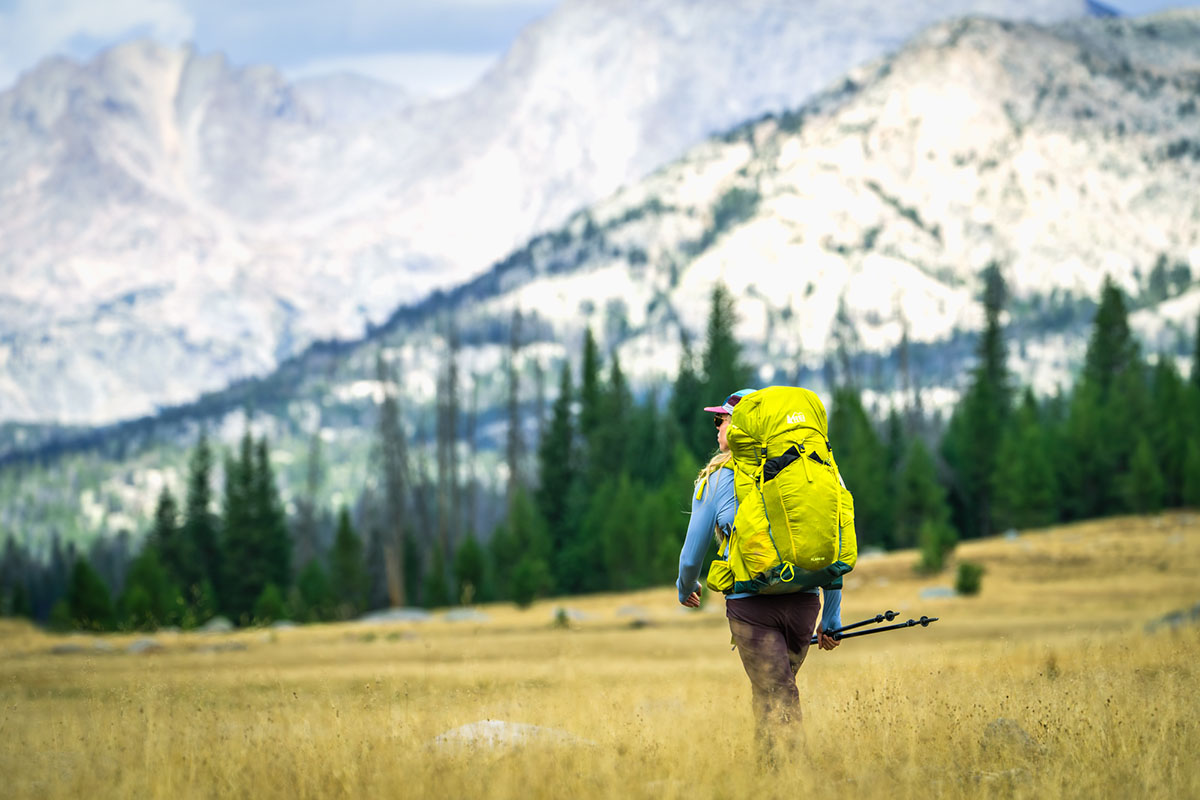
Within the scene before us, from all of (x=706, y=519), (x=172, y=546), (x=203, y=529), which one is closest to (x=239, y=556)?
(x=203, y=529)

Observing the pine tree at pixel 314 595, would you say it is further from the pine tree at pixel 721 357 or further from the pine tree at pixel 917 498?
the pine tree at pixel 917 498

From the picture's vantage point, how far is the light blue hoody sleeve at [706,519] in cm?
751

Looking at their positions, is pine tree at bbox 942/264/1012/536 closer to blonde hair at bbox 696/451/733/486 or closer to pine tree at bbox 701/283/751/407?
pine tree at bbox 701/283/751/407

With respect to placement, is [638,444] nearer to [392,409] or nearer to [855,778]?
[392,409]

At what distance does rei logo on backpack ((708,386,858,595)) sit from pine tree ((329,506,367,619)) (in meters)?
73.8

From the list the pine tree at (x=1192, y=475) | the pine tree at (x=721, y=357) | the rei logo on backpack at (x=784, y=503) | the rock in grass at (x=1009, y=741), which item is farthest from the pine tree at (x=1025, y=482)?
the rei logo on backpack at (x=784, y=503)

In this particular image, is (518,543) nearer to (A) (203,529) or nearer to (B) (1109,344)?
→ (A) (203,529)

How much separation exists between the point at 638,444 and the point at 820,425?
79.0 meters

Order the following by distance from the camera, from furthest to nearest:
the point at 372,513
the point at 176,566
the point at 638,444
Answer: the point at 372,513
the point at 638,444
the point at 176,566

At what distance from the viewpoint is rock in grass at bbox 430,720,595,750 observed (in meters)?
8.57

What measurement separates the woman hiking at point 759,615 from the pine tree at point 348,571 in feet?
241

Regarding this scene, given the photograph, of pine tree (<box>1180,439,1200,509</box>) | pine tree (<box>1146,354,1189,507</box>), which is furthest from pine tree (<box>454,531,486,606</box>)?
pine tree (<box>1180,439,1200,509</box>)

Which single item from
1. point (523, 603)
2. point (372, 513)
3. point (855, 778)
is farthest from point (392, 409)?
point (855, 778)

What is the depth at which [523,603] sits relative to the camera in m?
59.8
